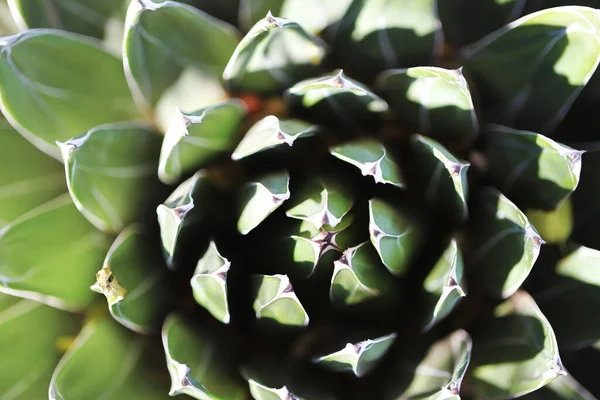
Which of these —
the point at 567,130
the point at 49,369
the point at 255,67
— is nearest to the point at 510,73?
the point at 567,130

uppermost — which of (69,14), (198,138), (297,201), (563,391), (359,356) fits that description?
(69,14)

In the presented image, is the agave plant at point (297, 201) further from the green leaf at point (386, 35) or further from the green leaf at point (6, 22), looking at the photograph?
the green leaf at point (6, 22)

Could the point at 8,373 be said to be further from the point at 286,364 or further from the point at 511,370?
the point at 511,370

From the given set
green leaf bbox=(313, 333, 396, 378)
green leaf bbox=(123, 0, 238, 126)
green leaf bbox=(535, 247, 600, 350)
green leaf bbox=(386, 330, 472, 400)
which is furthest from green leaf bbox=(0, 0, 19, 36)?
green leaf bbox=(535, 247, 600, 350)

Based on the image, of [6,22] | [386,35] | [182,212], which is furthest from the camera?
[6,22]

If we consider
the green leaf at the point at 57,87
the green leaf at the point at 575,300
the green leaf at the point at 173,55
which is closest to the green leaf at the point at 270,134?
the green leaf at the point at 173,55

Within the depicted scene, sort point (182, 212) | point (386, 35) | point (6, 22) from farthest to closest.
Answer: point (6, 22)
point (386, 35)
point (182, 212)

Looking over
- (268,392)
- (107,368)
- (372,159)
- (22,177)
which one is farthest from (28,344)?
(372,159)

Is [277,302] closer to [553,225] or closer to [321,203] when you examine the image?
[321,203]
